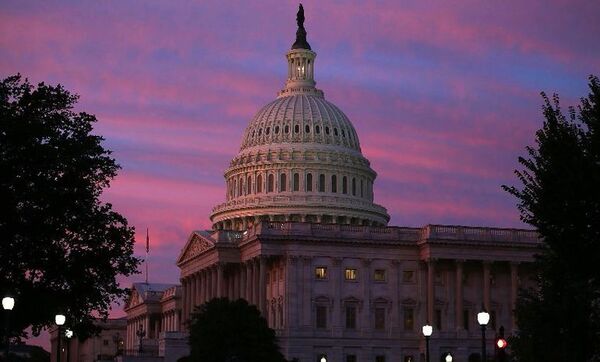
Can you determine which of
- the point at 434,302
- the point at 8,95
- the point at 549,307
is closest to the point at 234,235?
the point at 434,302

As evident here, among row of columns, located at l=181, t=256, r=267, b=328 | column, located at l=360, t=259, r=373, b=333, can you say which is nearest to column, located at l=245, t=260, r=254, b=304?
row of columns, located at l=181, t=256, r=267, b=328

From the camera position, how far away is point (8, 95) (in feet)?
220

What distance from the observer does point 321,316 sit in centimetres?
15100

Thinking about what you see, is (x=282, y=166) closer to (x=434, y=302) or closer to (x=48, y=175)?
(x=434, y=302)

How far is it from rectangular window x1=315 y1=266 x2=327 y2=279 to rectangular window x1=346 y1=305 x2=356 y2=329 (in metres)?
4.42

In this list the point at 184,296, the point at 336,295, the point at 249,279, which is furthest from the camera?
the point at 184,296

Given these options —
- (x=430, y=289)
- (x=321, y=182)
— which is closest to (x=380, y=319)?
(x=430, y=289)

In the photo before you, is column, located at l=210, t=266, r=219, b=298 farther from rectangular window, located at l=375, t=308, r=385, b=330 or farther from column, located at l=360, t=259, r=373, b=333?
rectangular window, located at l=375, t=308, r=385, b=330

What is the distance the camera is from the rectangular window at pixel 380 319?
153125 mm

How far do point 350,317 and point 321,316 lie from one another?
346 cm

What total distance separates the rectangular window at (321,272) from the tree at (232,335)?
25603 millimetres

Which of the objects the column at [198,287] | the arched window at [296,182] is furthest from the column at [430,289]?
the arched window at [296,182]

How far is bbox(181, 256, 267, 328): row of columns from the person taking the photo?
15238 centimetres

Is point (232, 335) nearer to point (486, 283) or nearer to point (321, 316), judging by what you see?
point (321, 316)
